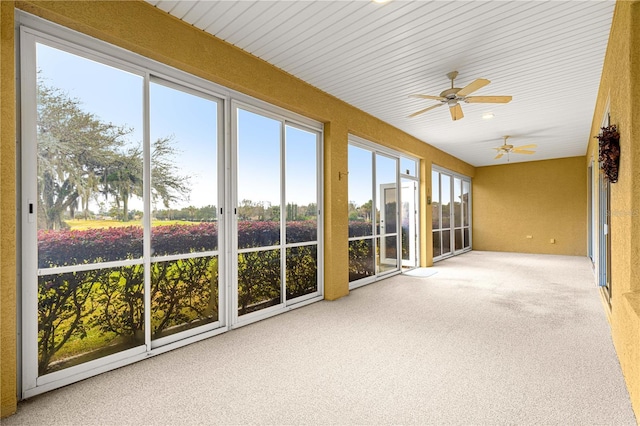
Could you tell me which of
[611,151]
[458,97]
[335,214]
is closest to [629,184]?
[611,151]

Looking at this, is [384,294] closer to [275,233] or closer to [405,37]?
[275,233]

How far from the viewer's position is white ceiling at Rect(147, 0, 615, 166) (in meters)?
2.62

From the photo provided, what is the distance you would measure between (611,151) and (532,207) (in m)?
8.08

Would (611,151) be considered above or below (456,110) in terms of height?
below

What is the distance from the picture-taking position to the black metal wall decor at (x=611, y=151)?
2627mm

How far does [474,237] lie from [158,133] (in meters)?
10.3

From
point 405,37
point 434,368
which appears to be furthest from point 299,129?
point 434,368

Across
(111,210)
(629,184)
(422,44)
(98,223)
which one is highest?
(422,44)

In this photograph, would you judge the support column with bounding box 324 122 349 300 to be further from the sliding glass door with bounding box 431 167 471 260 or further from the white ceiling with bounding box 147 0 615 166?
the sliding glass door with bounding box 431 167 471 260

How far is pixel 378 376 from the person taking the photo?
239cm

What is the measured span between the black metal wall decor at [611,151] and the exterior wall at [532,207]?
7.80m

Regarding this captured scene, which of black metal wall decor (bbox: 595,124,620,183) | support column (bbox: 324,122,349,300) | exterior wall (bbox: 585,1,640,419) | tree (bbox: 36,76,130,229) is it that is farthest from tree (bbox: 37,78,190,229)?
black metal wall decor (bbox: 595,124,620,183)

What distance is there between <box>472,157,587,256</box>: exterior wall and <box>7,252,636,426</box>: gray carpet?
6.31 m

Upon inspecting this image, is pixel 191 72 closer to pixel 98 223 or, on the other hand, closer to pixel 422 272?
pixel 98 223
